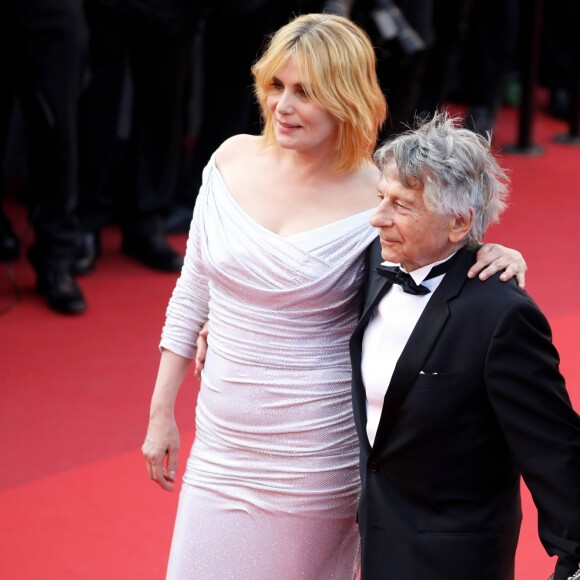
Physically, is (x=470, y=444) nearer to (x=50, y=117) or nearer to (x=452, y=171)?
(x=452, y=171)

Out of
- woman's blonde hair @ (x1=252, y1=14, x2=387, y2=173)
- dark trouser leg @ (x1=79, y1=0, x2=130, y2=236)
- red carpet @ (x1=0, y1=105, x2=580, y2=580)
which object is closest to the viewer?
woman's blonde hair @ (x1=252, y1=14, x2=387, y2=173)

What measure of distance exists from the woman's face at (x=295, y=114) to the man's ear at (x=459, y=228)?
50cm

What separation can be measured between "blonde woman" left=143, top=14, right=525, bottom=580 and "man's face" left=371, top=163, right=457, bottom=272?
332 millimetres

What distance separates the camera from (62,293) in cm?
521

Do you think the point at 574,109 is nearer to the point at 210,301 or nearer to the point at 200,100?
the point at 200,100

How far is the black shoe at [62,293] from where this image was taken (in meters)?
5.20

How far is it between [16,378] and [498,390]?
291 centimetres

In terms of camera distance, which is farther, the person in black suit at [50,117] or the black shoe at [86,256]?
the black shoe at [86,256]

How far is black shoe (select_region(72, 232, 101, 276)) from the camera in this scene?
570cm

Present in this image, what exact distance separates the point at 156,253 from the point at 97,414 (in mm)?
1604

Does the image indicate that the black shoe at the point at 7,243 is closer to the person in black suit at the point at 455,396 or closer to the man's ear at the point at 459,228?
the person in black suit at the point at 455,396

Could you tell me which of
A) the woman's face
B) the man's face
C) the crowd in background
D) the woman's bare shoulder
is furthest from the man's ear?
the crowd in background

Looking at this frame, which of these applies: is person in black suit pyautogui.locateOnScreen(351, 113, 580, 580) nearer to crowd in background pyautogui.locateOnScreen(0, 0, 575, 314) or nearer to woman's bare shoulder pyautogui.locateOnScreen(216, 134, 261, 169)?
woman's bare shoulder pyautogui.locateOnScreen(216, 134, 261, 169)

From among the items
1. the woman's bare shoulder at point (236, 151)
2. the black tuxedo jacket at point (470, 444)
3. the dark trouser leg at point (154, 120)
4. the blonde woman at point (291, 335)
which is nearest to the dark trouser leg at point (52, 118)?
the dark trouser leg at point (154, 120)
